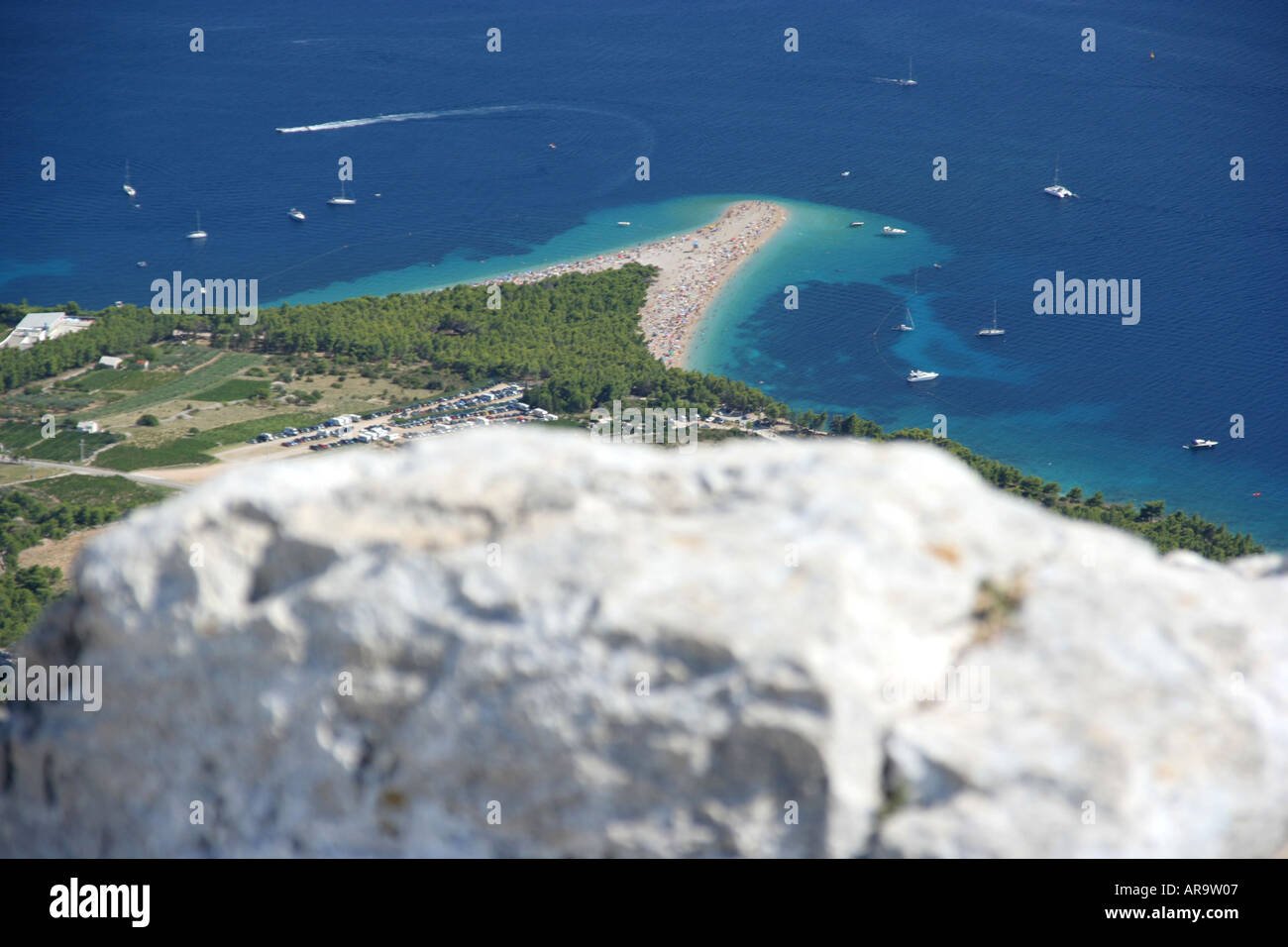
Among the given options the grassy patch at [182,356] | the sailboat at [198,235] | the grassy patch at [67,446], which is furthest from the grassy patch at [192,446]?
the sailboat at [198,235]

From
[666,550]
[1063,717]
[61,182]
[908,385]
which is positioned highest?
[666,550]

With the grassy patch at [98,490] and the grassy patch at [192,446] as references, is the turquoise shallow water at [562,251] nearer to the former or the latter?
the grassy patch at [192,446]

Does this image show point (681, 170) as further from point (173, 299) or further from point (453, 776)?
point (453, 776)

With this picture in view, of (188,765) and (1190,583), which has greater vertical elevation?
(1190,583)

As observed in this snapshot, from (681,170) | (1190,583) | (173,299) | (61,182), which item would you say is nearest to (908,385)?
(681,170)

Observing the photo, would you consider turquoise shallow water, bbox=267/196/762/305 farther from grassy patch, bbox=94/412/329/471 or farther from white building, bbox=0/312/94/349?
grassy patch, bbox=94/412/329/471

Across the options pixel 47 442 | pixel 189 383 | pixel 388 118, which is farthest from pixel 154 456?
pixel 388 118

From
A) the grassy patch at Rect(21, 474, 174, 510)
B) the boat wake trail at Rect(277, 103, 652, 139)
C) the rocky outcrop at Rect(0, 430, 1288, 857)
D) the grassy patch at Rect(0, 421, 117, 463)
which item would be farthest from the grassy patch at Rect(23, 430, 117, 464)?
the boat wake trail at Rect(277, 103, 652, 139)
